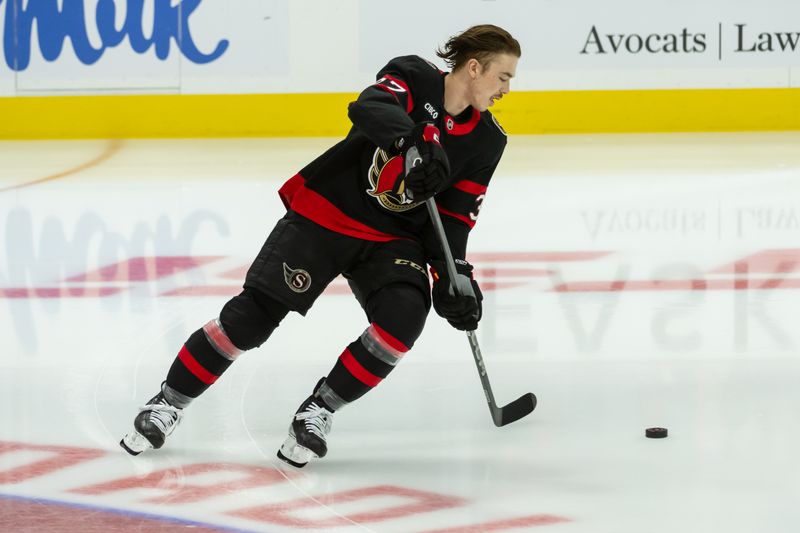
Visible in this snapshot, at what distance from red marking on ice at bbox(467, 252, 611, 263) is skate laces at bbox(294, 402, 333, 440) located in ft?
7.19

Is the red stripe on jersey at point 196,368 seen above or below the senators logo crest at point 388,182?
below

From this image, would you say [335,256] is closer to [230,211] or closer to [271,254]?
[271,254]

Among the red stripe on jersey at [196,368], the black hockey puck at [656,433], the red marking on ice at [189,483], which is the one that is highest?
the red stripe on jersey at [196,368]

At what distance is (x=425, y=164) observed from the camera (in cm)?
235

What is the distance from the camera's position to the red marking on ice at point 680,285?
4133mm

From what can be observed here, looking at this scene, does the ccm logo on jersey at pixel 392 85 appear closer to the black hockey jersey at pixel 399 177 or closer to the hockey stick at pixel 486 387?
the black hockey jersey at pixel 399 177

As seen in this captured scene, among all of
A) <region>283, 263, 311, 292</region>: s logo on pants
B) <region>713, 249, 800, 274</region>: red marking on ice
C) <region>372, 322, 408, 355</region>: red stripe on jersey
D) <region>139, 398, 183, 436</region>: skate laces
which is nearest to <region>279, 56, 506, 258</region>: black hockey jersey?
<region>283, 263, 311, 292</region>: s logo on pants

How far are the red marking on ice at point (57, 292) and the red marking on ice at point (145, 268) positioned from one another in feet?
0.49

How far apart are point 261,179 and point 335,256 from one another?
4100mm

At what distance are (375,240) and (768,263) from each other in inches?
88.9

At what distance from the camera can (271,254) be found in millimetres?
2562

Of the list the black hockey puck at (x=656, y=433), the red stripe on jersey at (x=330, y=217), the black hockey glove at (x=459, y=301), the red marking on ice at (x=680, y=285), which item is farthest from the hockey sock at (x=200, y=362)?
the red marking on ice at (x=680, y=285)

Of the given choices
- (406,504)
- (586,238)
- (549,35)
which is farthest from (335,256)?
(549,35)

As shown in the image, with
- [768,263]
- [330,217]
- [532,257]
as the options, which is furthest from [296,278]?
[768,263]
